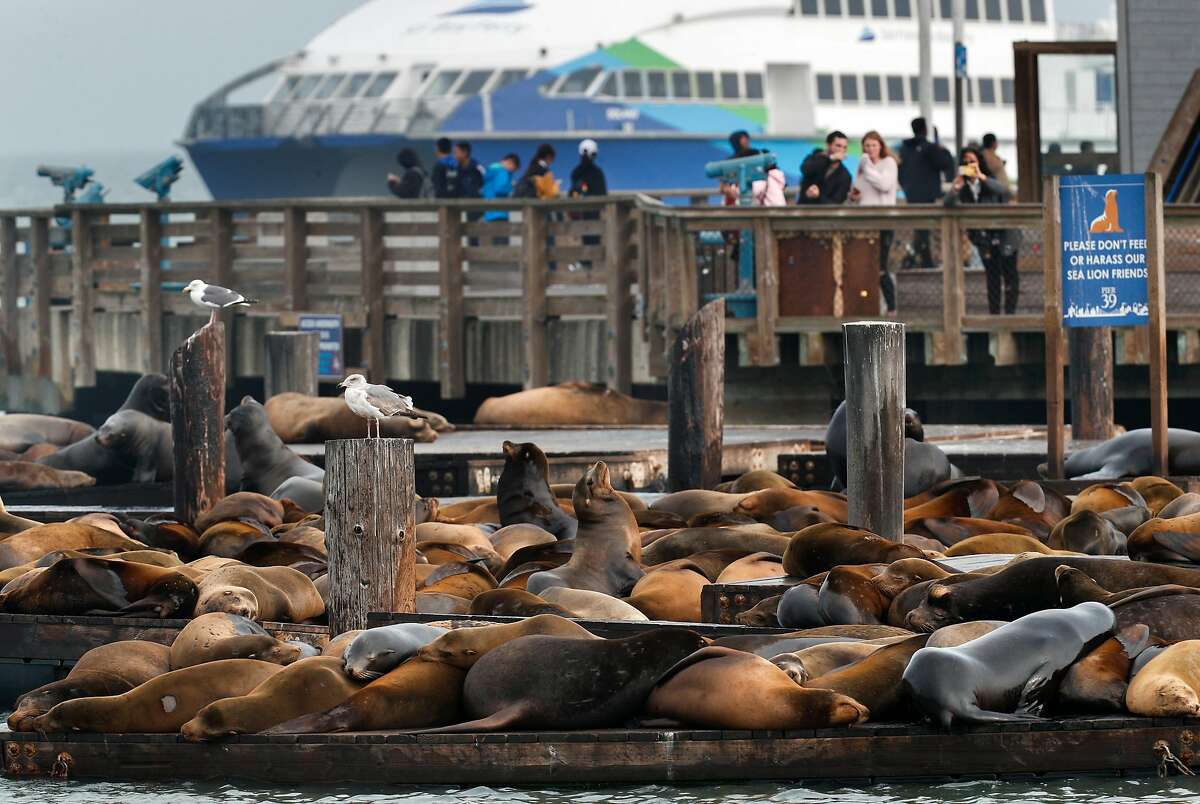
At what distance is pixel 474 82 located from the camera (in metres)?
51.7

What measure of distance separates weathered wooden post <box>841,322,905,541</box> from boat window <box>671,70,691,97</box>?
41213 mm

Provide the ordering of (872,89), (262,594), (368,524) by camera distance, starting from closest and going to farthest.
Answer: (368,524) → (262,594) → (872,89)

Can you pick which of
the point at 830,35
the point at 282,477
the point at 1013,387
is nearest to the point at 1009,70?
the point at 830,35

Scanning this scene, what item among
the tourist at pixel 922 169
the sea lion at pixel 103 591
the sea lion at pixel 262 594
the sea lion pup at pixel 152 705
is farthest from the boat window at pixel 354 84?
the sea lion pup at pixel 152 705

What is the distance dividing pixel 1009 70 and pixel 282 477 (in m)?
47.6

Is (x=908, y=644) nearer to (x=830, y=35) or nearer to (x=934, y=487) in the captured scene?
(x=934, y=487)

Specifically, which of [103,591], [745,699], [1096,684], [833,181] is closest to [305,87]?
[833,181]

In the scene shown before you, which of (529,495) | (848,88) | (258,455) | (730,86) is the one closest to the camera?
(529,495)

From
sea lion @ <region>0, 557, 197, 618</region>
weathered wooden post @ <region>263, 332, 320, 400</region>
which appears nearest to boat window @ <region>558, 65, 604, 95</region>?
weathered wooden post @ <region>263, 332, 320, 400</region>

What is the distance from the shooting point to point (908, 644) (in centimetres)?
766

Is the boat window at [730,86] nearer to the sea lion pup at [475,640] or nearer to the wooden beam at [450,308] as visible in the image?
the wooden beam at [450,308]

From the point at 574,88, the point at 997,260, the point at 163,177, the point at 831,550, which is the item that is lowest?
the point at 831,550

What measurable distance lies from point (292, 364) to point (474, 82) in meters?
34.3

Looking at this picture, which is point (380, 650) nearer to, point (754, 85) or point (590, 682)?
→ point (590, 682)
